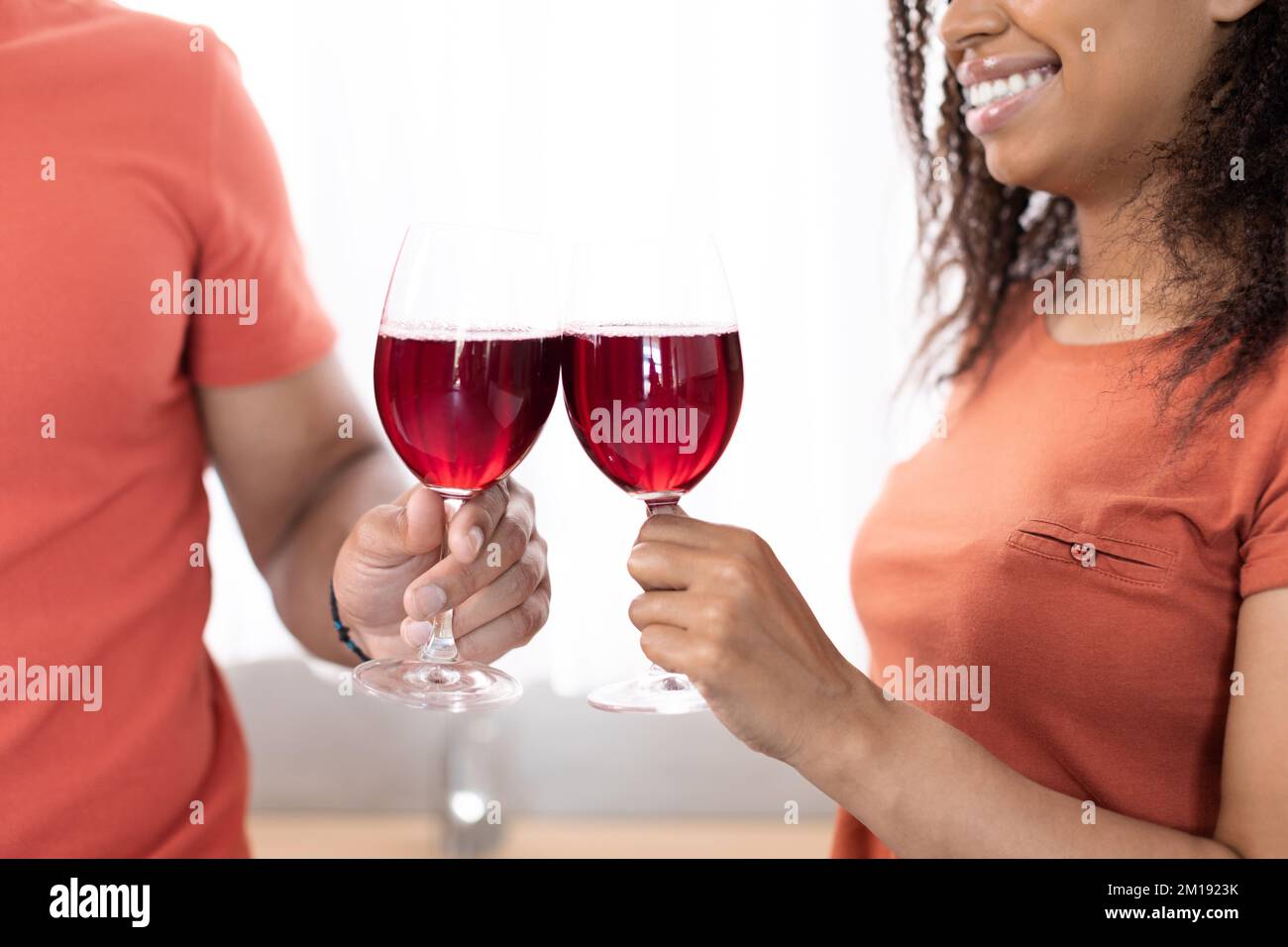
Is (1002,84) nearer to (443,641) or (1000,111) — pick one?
(1000,111)

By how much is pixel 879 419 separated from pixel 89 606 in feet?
8.39

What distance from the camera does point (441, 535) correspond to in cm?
121

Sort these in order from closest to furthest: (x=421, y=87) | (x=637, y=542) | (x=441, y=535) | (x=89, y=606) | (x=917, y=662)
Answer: (x=637, y=542)
(x=441, y=535)
(x=89, y=606)
(x=917, y=662)
(x=421, y=87)

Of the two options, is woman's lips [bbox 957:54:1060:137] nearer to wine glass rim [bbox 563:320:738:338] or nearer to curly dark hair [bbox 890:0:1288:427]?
curly dark hair [bbox 890:0:1288:427]

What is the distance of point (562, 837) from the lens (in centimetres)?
367

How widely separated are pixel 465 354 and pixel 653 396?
0.54ft

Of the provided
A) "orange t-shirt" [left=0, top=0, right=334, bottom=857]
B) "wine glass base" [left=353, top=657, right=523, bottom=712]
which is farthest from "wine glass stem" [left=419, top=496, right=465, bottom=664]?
"orange t-shirt" [left=0, top=0, right=334, bottom=857]

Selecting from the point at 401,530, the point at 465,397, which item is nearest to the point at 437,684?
the point at 401,530

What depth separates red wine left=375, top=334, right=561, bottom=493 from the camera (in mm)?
1063

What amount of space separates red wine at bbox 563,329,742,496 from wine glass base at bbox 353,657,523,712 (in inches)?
8.8

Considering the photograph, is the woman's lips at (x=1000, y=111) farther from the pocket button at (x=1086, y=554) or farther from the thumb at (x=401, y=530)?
the thumb at (x=401, y=530)

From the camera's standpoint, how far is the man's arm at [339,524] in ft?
4.05
